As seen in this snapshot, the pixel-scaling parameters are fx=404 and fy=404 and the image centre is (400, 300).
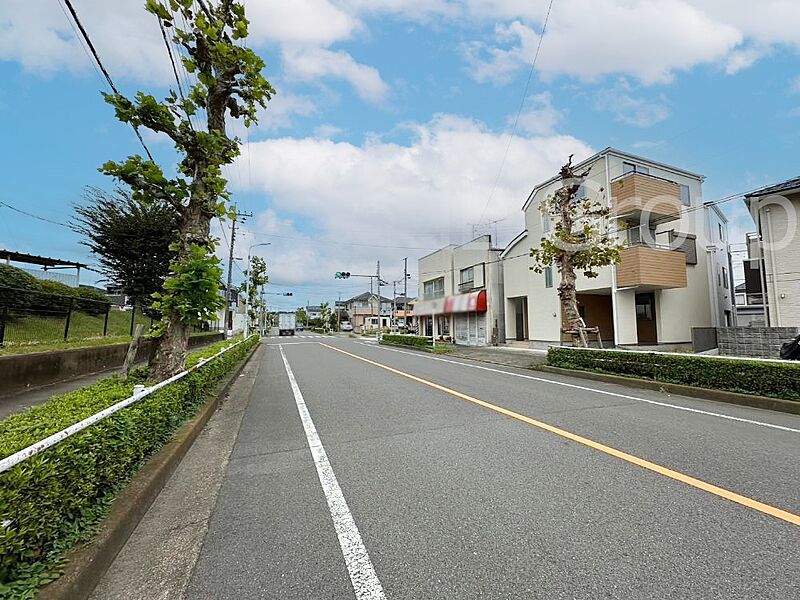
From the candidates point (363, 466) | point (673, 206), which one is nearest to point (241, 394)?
point (363, 466)

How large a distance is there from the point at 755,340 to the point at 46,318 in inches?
833

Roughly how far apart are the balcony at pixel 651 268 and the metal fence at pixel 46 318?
51.1ft

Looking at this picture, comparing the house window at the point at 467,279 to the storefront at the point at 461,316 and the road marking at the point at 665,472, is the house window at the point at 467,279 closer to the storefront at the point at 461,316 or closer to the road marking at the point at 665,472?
the storefront at the point at 461,316

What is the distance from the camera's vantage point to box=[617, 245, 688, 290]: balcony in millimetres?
16234

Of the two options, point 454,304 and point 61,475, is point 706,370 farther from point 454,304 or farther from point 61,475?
point 454,304

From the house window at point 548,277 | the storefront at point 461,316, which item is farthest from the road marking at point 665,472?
the storefront at point 461,316

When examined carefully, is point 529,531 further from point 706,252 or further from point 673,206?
point 706,252

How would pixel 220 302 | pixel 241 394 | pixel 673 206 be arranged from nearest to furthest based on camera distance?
A: pixel 220 302 → pixel 241 394 → pixel 673 206

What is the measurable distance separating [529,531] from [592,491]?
3.13 feet

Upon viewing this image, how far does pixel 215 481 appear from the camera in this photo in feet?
12.8

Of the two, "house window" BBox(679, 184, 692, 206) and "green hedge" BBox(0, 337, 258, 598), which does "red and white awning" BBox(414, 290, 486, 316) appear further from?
"green hedge" BBox(0, 337, 258, 598)

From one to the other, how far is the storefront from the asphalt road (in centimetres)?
2022

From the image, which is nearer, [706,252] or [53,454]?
[53,454]

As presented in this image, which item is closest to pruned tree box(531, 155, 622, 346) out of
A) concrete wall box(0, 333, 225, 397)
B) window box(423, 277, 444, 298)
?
concrete wall box(0, 333, 225, 397)
